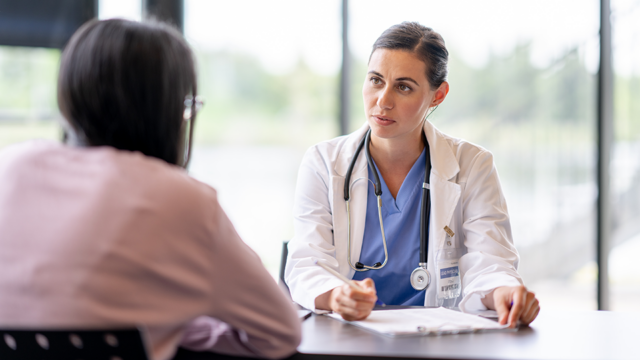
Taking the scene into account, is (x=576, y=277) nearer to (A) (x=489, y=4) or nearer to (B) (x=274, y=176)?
(A) (x=489, y=4)

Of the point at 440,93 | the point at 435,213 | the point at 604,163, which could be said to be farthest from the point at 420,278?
the point at 604,163

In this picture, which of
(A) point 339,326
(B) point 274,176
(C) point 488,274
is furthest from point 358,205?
(B) point 274,176

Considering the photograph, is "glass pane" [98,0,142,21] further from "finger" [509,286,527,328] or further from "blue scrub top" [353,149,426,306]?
"finger" [509,286,527,328]

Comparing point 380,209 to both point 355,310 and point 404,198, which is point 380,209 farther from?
point 355,310

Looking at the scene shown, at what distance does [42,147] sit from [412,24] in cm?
123

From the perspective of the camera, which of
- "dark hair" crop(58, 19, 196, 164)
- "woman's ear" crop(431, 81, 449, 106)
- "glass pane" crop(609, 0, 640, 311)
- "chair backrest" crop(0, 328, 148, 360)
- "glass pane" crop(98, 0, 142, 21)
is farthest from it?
"glass pane" crop(609, 0, 640, 311)

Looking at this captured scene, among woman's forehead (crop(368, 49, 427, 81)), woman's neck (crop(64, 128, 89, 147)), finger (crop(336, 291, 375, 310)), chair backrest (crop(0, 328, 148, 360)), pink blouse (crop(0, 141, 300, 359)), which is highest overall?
woman's forehead (crop(368, 49, 427, 81))

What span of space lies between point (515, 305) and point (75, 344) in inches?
34.2

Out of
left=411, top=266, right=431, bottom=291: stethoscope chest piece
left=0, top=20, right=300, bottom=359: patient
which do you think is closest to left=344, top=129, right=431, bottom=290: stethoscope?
left=411, top=266, right=431, bottom=291: stethoscope chest piece

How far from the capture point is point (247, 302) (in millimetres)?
846

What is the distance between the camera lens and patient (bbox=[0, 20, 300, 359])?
72 cm

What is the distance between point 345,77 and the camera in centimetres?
285

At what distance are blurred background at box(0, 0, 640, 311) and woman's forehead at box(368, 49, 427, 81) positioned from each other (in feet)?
3.95

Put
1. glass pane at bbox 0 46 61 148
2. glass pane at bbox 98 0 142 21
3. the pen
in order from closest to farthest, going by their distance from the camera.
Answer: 1. the pen
2. glass pane at bbox 0 46 61 148
3. glass pane at bbox 98 0 142 21
